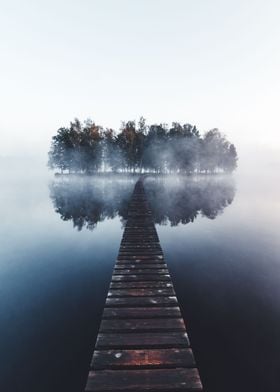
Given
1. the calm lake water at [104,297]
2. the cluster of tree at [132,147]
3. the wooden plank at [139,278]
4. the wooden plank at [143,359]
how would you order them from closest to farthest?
the wooden plank at [143,359]
the calm lake water at [104,297]
the wooden plank at [139,278]
the cluster of tree at [132,147]

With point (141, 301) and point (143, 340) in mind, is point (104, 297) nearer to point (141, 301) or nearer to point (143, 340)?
point (141, 301)

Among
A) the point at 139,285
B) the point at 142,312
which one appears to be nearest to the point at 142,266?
the point at 139,285

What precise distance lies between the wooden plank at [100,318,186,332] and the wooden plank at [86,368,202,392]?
105 cm

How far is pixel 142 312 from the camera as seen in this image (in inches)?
223

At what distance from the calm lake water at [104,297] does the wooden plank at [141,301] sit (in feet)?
7.90

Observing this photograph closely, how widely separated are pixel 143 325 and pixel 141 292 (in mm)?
1515

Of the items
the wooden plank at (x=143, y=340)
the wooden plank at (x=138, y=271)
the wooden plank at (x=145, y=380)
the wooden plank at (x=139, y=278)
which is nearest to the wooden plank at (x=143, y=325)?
the wooden plank at (x=143, y=340)

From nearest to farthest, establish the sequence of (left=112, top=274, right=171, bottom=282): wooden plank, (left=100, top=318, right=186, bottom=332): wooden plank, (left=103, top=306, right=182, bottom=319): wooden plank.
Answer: (left=100, top=318, right=186, bottom=332): wooden plank < (left=103, top=306, right=182, bottom=319): wooden plank < (left=112, top=274, right=171, bottom=282): wooden plank

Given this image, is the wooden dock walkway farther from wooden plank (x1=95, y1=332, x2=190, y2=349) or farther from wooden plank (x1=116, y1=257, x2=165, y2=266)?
wooden plank (x1=116, y1=257, x2=165, y2=266)

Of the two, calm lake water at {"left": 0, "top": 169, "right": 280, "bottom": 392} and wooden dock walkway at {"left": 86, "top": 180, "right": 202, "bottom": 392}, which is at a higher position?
wooden dock walkway at {"left": 86, "top": 180, "right": 202, "bottom": 392}

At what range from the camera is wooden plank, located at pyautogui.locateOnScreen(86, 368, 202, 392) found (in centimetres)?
360

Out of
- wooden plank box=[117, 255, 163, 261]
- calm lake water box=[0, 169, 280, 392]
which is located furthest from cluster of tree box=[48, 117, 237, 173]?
wooden plank box=[117, 255, 163, 261]

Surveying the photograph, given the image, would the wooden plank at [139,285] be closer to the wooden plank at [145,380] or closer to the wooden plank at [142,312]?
the wooden plank at [142,312]

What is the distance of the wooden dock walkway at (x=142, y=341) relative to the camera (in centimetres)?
373
